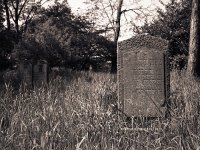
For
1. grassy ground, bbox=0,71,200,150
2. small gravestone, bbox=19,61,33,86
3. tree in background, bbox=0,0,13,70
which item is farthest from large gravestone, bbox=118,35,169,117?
tree in background, bbox=0,0,13,70

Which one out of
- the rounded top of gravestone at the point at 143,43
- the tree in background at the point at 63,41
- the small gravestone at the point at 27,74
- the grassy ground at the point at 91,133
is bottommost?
the grassy ground at the point at 91,133

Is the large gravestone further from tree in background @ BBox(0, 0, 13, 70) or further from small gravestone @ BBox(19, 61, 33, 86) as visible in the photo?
tree in background @ BBox(0, 0, 13, 70)

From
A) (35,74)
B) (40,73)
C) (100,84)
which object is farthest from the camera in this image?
(35,74)

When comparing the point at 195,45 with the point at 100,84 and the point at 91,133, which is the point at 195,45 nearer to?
the point at 100,84

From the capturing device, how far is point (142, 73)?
6719 millimetres

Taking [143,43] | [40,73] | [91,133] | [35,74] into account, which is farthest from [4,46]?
[91,133]

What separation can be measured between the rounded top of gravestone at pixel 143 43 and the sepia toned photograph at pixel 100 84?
2cm

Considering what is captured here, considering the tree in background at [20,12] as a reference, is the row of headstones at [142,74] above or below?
below

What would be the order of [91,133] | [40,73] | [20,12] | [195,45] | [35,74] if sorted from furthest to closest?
[20,12] → [35,74] → [40,73] → [195,45] → [91,133]

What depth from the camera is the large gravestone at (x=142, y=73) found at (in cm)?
663

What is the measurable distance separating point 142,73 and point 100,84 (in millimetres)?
1512

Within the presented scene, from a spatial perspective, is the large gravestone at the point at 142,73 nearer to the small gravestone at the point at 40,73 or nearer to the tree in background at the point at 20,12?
the small gravestone at the point at 40,73

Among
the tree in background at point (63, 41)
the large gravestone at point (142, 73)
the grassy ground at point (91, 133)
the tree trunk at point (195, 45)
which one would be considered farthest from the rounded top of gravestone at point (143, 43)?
the tree in background at point (63, 41)

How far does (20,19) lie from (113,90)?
89.7 feet
